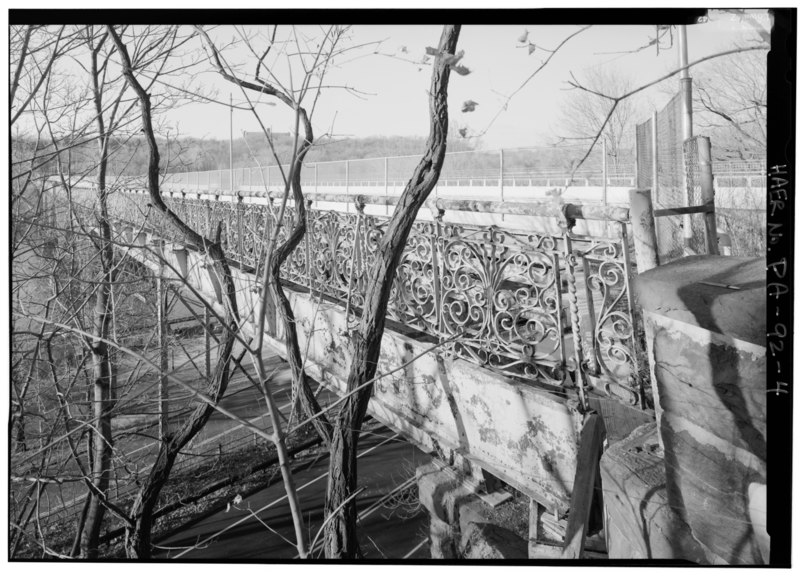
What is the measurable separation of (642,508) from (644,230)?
3.73 feet

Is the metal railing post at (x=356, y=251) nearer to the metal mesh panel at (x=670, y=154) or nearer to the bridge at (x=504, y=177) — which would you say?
the bridge at (x=504, y=177)

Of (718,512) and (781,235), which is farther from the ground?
(781,235)

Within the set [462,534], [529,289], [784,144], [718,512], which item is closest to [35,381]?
[462,534]

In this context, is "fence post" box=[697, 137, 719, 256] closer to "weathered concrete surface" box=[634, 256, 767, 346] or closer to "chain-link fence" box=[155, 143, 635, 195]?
"chain-link fence" box=[155, 143, 635, 195]

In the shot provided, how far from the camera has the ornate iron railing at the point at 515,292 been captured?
2830 mm

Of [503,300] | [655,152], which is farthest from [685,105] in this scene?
[655,152]

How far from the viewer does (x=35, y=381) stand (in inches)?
183

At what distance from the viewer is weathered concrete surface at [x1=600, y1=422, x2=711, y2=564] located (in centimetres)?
183

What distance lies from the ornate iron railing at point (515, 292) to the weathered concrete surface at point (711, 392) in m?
0.98

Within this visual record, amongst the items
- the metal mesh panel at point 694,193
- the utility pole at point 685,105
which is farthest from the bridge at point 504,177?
the utility pole at point 685,105

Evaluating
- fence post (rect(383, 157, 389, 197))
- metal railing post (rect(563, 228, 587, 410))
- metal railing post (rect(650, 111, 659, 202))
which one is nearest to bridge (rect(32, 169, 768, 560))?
metal railing post (rect(563, 228, 587, 410))

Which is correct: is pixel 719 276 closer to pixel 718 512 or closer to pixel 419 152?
pixel 718 512

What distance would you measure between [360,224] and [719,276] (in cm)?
315

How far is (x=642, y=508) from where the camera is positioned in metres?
1.86
